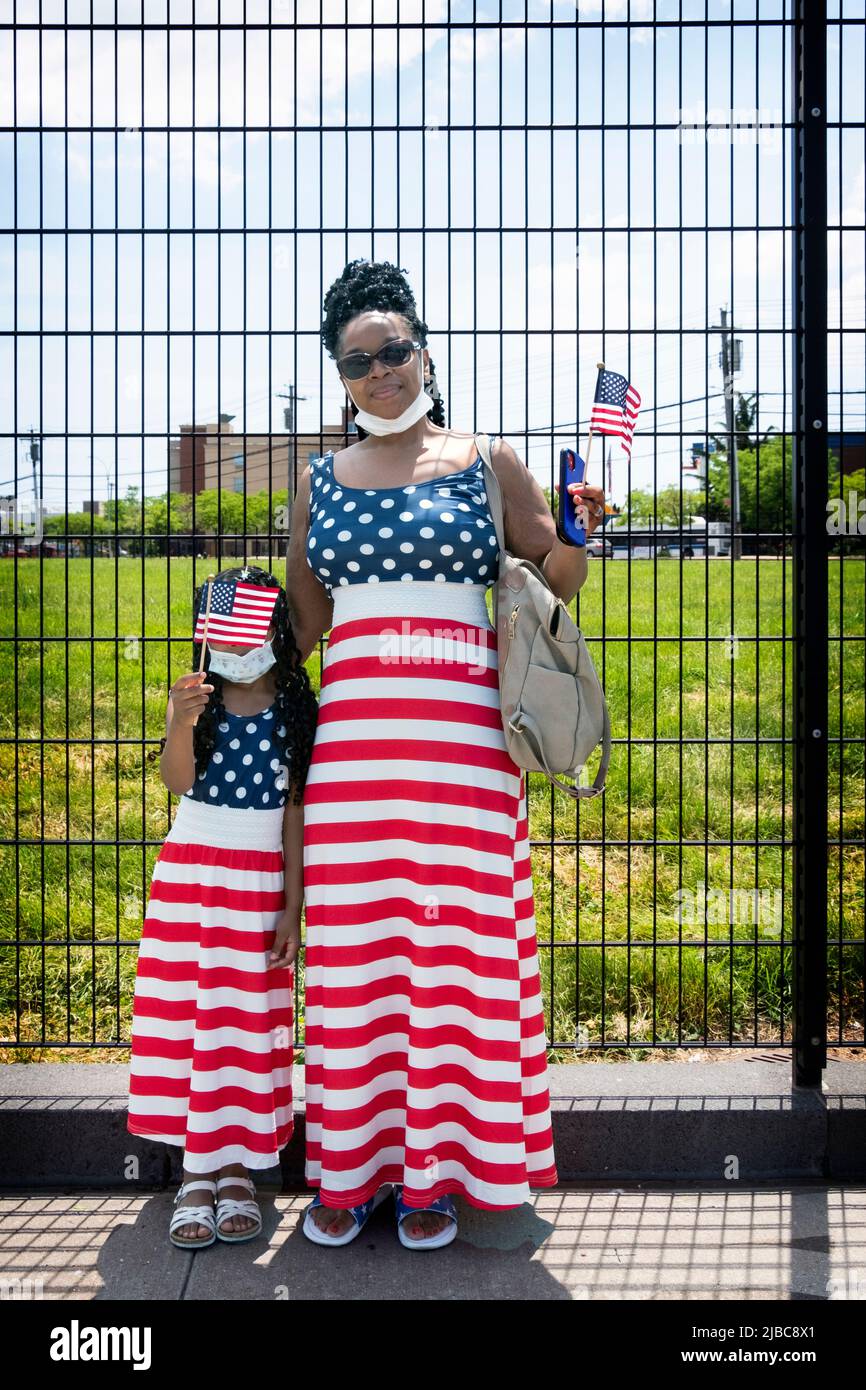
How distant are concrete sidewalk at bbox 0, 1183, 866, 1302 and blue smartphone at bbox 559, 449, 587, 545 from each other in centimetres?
182

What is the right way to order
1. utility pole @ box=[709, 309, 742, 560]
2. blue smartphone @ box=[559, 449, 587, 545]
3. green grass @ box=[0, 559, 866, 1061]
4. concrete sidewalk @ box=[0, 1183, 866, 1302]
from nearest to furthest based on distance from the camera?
blue smartphone @ box=[559, 449, 587, 545], concrete sidewalk @ box=[0, 1183, 866, 1302], utility pole @ box=[709, 309, 742, 560], green grass @ box=[0, 559, 866, 1061]

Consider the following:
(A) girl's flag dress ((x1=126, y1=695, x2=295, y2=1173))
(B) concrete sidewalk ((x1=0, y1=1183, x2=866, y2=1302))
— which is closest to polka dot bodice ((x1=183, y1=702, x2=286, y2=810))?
(A) girl's flag dress ((x1=126, y1=695, x2=295, y2=1173))

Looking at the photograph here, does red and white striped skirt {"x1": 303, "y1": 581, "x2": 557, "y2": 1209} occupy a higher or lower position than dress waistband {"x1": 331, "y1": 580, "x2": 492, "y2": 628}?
lower

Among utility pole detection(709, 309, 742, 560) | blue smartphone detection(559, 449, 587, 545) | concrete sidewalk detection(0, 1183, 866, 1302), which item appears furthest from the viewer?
utility pole detection(709, 309, 742, 560)

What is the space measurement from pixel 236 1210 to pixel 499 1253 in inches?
27.0

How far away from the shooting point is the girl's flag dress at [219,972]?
2.95m

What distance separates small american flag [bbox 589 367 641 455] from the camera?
9.02ft

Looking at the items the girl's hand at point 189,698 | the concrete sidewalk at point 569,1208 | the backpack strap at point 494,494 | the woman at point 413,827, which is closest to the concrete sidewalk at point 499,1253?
the concrete sidewalk at point 569,1208

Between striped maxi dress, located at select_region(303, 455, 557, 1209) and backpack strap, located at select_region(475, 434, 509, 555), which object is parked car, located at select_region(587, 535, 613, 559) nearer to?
backpack strap, located at select_region(475, 434, 509, 555)

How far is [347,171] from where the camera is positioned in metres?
3.49

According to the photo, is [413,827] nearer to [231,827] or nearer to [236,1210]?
[231,827]

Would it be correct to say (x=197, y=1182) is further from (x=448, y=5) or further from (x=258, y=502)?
(x=448, y=5)
